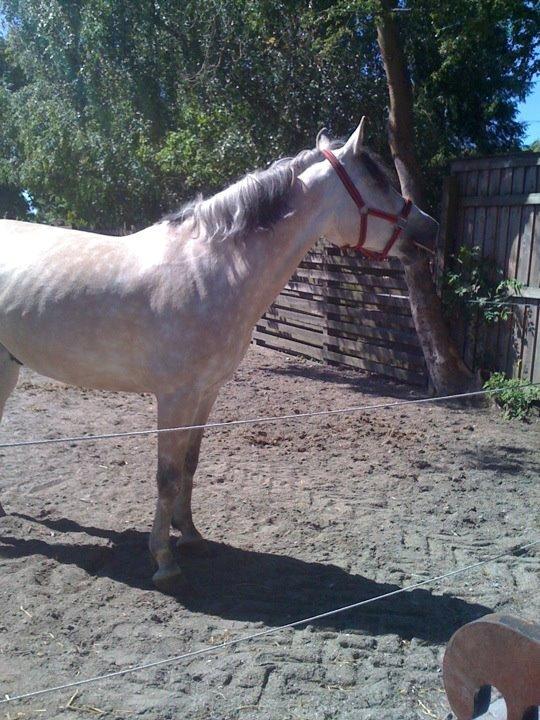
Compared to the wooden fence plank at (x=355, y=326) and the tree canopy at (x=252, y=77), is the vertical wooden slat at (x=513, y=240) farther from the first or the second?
the tree canopy at (x=252, y=77)

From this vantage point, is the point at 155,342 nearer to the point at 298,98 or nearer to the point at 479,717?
the point at 479,717

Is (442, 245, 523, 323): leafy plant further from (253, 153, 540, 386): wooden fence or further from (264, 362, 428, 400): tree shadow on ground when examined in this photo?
(264, 362, 428, 400): tree shadow on ground

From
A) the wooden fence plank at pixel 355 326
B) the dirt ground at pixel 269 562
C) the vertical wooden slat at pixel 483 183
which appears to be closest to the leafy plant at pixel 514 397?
the dirt ground at pixel 269 562

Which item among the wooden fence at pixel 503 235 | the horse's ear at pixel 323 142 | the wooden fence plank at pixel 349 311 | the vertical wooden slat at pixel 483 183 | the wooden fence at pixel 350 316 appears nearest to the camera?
the horse's ear at pixel 323 142

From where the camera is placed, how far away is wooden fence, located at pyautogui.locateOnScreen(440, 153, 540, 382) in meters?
7.29

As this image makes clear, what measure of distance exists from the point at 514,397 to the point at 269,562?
4159mm

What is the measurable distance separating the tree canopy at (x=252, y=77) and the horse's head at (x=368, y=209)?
4.55 metres

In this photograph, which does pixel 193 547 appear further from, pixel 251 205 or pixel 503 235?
pixel 503 235

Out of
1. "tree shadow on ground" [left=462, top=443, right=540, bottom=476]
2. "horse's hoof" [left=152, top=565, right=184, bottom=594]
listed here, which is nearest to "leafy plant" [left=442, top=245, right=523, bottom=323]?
"tree shadow on ground" [left=462, top=443, right=540, bottom=476]

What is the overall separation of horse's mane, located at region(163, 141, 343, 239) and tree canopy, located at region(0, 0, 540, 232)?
4.74m

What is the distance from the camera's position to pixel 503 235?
767cm

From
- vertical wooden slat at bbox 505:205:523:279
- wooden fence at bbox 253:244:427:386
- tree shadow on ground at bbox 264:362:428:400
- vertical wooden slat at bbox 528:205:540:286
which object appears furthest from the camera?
wooden fence at bbox 253:244:427:386

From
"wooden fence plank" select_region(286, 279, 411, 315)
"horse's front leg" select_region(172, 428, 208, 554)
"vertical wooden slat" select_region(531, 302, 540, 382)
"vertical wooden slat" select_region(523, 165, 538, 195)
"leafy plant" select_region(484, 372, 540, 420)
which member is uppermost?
"vertical wooden slat" select_region(523, 165, 538, 195)

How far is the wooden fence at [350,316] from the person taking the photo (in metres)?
9.25
